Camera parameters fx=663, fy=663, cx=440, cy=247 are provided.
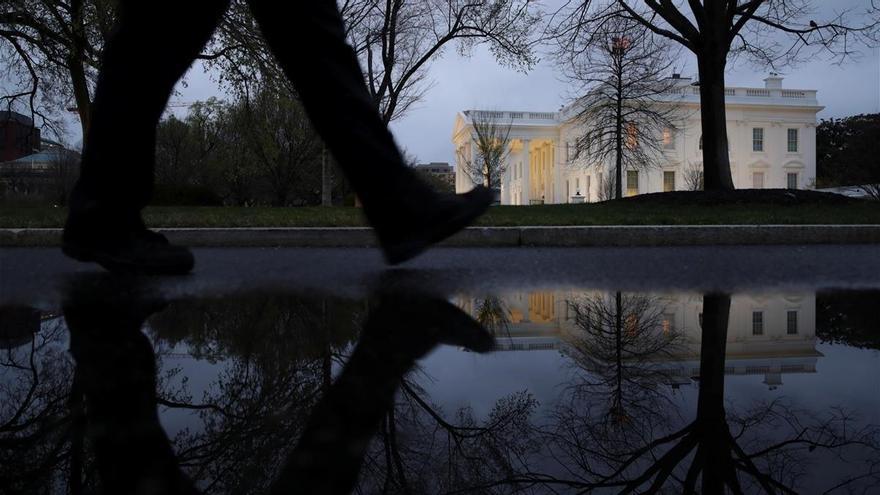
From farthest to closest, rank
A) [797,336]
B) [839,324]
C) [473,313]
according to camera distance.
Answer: [473,313] < [839,324] < [797,336]

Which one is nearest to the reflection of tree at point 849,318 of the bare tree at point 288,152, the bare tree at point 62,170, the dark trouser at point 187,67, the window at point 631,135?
the dark trouser at point 187,67

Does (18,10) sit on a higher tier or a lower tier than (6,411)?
higher

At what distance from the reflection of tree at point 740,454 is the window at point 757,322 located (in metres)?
0.79


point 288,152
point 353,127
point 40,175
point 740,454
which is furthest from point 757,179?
point 740,454

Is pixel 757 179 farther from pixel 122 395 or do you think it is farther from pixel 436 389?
pixel 122 395

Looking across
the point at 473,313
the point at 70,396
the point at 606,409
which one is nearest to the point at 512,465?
the point at 606,409

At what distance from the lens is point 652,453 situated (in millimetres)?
986

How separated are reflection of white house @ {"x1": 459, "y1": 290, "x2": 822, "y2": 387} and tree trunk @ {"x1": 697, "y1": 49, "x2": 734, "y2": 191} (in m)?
11.8

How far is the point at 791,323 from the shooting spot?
216 cm

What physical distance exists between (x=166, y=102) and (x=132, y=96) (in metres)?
0.12

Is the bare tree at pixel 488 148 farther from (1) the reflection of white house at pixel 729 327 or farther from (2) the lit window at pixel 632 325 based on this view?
(2) the lit window at pixel 632 325

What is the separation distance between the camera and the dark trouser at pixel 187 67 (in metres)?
2.12

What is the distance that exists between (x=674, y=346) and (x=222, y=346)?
122 centimetres

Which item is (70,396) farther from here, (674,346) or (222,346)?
(674,346)
